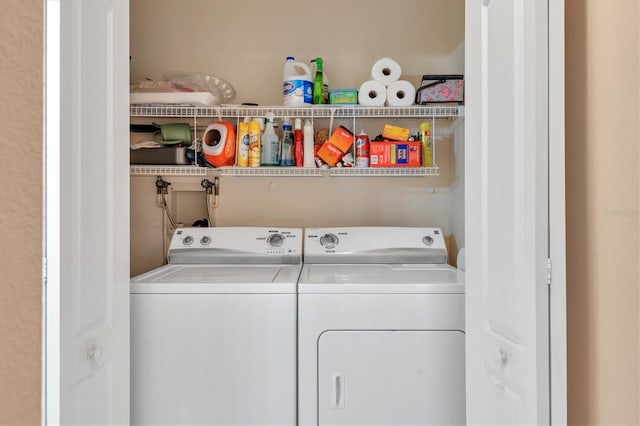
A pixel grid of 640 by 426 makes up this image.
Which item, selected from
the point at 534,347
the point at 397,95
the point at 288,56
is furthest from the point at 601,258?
the point at 288,56

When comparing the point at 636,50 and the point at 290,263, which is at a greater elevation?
the point at 636,50

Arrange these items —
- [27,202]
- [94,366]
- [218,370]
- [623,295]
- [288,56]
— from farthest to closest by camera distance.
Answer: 1. [288,56]
2. [218,370]
3. [94,366]
4. [623,295]
5. [27,202]

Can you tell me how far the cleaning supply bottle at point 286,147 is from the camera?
7.22 ft

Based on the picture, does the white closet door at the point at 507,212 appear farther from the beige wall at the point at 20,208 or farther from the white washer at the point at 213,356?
the beige wall at the point at 20,208

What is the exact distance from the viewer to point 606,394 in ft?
2.73

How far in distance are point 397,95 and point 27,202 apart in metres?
1.87

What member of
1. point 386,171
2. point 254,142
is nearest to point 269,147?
point 254,142

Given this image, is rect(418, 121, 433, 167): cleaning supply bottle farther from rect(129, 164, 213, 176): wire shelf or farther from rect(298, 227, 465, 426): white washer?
rect(129, 164, 213, 176): wire shelf

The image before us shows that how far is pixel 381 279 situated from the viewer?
165 cm

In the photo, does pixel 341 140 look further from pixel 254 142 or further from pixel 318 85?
pixel 254 142

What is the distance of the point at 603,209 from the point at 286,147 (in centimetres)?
164

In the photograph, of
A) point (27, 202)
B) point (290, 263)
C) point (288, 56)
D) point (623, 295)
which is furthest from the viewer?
point (288, 56)

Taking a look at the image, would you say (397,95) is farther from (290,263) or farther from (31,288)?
(31,288)

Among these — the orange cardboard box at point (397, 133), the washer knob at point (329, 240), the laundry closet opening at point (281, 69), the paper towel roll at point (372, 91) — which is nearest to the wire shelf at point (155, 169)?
the laundry closet opening at point (281, 69)
